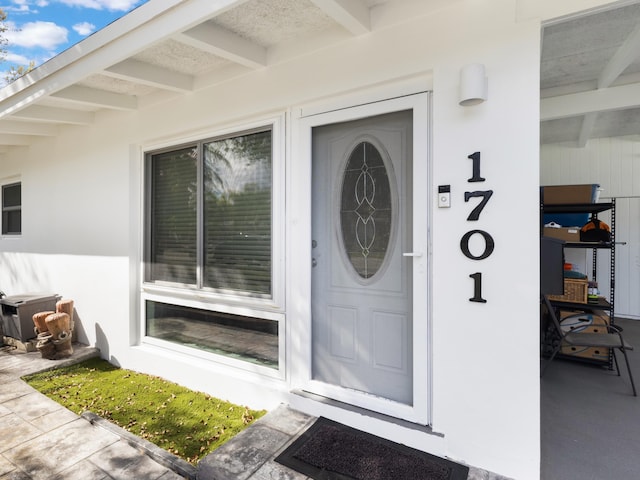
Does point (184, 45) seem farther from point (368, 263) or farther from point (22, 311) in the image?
point (22, 311)

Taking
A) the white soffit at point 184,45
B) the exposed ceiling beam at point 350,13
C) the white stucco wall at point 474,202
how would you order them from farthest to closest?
the white soffit at point 184,45, the exposed ceiling beam at point 350,13, the white stucco wall at point 474,202

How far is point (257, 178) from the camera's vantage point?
3156mm

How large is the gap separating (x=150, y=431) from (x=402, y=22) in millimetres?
3437

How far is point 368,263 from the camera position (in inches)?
103

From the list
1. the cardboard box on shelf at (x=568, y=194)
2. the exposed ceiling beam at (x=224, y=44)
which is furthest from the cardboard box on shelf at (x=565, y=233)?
the exposed ceiling beam at (x=224, y=44)

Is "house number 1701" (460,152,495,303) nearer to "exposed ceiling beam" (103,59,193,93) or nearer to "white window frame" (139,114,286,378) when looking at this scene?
"white window frame" (139,114,286,378)

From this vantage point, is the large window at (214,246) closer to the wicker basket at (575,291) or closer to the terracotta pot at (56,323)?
the terracotta pot at (56,323)

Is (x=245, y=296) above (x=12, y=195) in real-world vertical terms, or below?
below

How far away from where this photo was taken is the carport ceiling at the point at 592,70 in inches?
102

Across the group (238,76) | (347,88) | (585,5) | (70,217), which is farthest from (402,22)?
(70,217)

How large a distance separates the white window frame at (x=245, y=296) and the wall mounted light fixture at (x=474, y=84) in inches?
56.7

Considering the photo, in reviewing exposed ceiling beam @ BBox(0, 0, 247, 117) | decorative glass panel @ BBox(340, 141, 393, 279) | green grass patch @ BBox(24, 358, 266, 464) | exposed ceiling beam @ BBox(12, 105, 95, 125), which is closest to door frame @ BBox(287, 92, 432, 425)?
decorative glass panel @ BBox(340, 141, 393, 279)

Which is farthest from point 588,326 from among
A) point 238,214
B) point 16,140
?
point 16,140

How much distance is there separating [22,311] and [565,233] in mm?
6637
